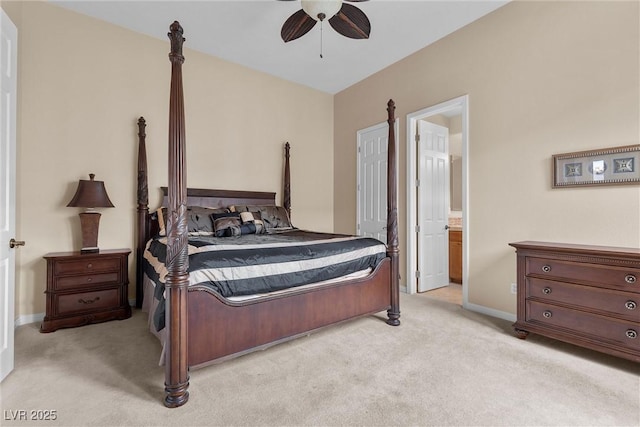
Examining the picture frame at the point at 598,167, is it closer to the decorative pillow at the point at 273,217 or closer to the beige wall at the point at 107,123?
the decorative pillow at the point at 273,217

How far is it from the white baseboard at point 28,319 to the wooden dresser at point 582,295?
4.45m

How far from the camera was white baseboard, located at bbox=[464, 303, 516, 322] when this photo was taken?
2.98 meters

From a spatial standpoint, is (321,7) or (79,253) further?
(79,253)

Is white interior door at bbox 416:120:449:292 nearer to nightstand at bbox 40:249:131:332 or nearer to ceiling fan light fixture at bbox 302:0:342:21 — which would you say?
ceiling fan light fixture at bbox 302:0:342:21

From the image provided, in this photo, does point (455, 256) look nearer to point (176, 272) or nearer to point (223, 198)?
point (223, 198)

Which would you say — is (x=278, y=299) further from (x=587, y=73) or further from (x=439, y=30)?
(x=439, y=30)

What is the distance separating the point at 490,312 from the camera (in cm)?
315

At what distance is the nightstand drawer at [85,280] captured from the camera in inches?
107

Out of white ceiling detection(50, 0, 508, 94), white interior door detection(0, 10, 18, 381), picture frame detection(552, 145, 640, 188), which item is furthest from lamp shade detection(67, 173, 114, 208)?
picture frame detection(552, 145, 640, 188)

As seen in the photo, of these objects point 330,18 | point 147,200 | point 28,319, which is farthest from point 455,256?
point 28,319

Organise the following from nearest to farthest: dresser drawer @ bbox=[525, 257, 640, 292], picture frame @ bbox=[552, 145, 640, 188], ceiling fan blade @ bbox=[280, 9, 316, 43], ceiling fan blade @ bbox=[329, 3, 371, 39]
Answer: dresser drawer @ bbox=[525, 257, 640, 292], picture frame @ bbox=[552, 145, 640, 188], ceiling fan blade @ bbox=[329, 3, 371, 39], ceiling fan blade @ bbox=[280, 9, 316, 43]

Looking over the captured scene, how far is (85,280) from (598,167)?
4.60 metres

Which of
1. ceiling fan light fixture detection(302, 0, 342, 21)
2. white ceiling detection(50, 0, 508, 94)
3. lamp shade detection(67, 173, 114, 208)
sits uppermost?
white ceiling detection(50, 0, 508, 94)

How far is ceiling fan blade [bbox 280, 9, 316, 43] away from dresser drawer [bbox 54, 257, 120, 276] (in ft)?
9.17
